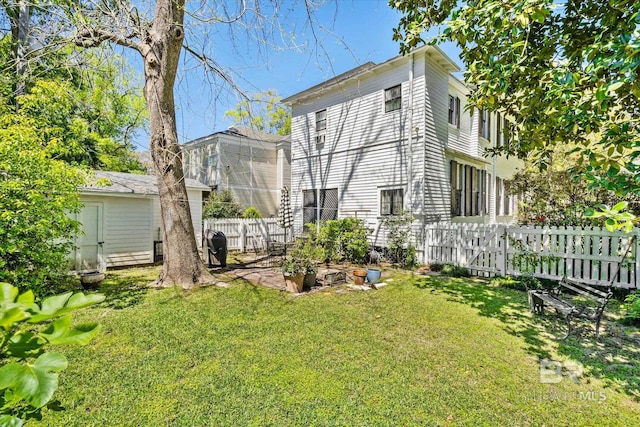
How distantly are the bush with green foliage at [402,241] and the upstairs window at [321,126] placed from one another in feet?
17.3

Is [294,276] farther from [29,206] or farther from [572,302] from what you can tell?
[572,302]

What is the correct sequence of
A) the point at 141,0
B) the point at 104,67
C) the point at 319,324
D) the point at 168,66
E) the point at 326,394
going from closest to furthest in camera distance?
the point at 326,394 → the point at 319,324 → the point at 141,0 → the point at 104,67 → the point at 168,66

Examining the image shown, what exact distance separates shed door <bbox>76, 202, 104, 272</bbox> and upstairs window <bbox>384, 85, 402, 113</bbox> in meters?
10.1

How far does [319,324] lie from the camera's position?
15.5 ft

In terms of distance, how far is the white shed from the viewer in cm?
869

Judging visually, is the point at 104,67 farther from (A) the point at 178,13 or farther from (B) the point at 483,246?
(B) the point at 483,246

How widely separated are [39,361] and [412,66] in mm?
11608

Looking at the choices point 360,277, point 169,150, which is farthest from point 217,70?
point 360,277

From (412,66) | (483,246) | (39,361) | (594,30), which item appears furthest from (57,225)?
(412,66)

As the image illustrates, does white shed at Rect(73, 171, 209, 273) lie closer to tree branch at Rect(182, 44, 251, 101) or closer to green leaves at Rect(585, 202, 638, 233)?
tree branch at Rect(182, 44, 251, 101)

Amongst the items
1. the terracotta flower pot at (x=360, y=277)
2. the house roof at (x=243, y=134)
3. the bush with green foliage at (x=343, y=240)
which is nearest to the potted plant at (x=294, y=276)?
the terracotta flower pot at (x=360, y=277)

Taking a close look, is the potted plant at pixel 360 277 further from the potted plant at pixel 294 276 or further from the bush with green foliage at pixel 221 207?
the bush with green foliage at pixel 221 207

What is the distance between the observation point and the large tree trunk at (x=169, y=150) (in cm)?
652

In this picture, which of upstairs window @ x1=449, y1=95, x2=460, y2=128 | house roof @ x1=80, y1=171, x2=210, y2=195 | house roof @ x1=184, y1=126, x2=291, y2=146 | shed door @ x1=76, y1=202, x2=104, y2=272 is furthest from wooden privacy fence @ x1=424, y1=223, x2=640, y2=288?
house roof @ x1=184, y1=126, x2=291, y2=146
